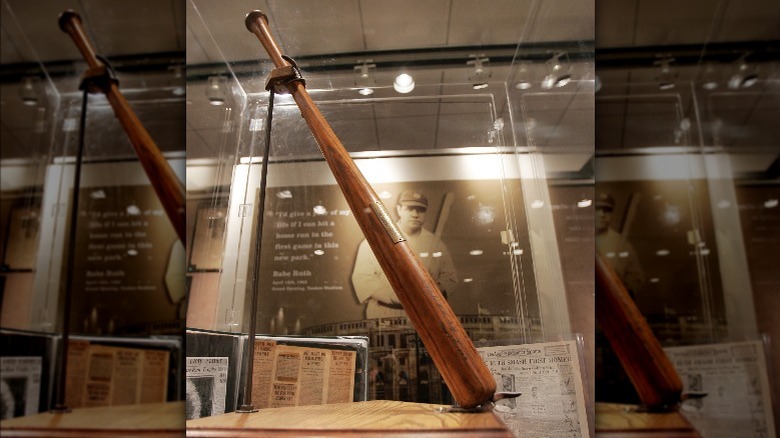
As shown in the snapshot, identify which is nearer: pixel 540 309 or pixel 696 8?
pixel 540 309

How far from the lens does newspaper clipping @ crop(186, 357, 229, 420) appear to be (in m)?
0.68

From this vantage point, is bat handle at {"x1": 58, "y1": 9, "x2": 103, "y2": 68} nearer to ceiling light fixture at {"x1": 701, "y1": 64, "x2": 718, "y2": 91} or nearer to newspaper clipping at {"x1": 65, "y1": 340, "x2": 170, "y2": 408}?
newspaper clipping at {"x1": 65, "y1": 340, "x2": 170, "y2": 408}

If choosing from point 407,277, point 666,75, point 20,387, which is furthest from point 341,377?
point 666,75

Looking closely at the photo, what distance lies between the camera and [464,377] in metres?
0.63

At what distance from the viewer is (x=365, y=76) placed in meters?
0.78

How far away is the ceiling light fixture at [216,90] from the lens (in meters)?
0.78

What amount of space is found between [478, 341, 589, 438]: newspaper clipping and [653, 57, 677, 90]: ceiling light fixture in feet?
1.71

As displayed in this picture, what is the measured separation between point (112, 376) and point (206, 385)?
11 centimetres

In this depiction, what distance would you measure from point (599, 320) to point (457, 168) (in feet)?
1.02

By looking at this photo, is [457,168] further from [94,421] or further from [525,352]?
[94,421]

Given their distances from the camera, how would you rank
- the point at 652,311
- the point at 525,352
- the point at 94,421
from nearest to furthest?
the point at 94,421, the point at 525,352, the point at 652,311

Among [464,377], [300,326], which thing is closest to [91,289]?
[300,326]

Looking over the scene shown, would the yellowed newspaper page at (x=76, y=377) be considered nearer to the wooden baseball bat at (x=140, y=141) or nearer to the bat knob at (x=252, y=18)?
the wooden baseball bat at (x=140, y=141)

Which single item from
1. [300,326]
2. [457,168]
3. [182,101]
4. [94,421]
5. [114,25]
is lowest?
[94,421]
